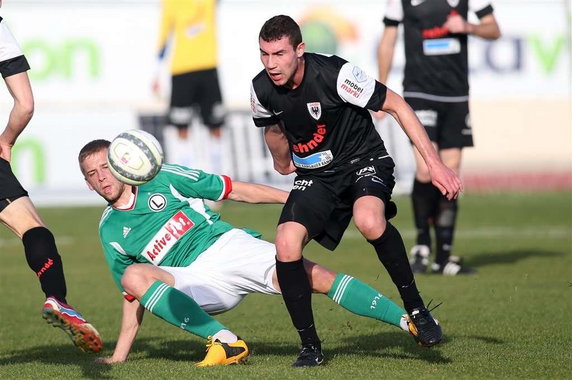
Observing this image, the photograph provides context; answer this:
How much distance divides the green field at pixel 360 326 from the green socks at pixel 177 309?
25 cm

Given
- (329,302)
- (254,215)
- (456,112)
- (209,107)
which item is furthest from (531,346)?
(209,107)

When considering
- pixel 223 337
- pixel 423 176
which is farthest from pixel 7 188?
pixel 423 176

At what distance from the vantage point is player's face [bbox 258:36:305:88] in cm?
649

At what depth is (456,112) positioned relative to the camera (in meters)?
11.3

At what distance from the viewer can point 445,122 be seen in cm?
1120

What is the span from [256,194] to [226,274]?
54cm

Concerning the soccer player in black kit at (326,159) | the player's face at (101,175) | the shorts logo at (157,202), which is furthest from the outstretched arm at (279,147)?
the player's face at (101,175)

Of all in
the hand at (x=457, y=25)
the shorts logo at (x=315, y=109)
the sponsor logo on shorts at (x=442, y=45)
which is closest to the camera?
the shorts logo at (x=315, y=109)

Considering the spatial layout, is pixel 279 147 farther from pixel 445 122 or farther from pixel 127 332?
pixel 445 122

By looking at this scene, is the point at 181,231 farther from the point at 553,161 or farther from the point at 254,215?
the point at 553,161

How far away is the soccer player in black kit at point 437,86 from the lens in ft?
36.6

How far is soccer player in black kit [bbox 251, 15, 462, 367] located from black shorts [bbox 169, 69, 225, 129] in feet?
39.2

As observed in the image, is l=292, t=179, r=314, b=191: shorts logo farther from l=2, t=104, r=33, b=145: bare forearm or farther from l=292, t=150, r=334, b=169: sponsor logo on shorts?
l=2, t=104, r=33, b=145: bare forearm

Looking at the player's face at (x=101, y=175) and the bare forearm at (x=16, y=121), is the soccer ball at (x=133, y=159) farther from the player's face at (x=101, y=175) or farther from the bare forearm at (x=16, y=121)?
the bare forearm at (x=16, y=121)
